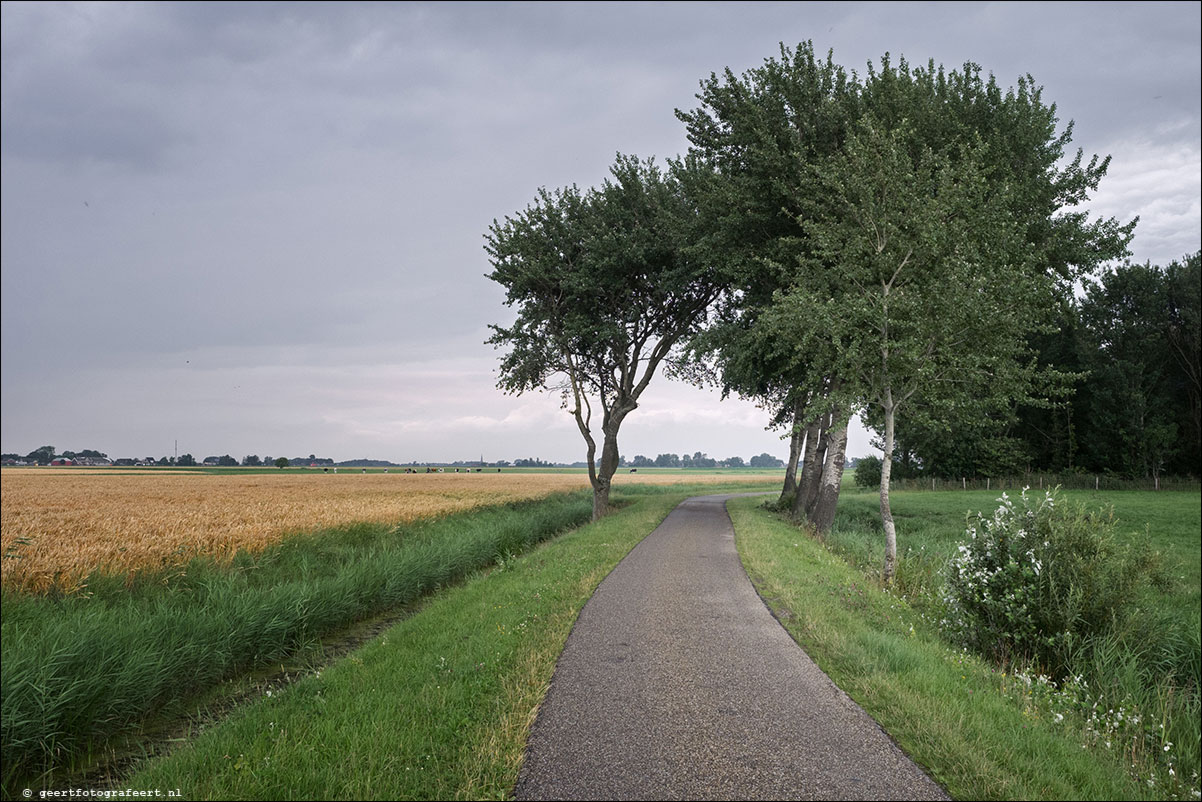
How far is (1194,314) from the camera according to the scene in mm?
43031

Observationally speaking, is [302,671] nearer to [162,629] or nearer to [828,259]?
[162,629]

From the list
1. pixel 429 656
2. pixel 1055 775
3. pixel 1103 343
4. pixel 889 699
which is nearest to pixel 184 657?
pixel 429 656

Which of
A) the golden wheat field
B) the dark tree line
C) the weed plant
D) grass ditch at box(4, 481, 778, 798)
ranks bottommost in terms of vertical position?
the weed plant

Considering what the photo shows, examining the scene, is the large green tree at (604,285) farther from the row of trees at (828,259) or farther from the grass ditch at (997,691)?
the grass ditch at (997,691)

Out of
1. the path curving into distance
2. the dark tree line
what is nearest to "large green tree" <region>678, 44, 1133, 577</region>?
the path curving into distance

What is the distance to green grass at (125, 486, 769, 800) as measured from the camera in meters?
3.96

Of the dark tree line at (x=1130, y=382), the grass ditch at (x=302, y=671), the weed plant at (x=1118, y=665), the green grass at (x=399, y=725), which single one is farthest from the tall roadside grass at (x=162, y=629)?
the dark tree line at (x=1130, y=382)

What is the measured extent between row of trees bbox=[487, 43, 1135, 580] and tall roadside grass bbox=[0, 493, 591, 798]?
10514 millimetres

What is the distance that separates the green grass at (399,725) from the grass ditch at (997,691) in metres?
3.15

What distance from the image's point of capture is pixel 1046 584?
7.48 metres

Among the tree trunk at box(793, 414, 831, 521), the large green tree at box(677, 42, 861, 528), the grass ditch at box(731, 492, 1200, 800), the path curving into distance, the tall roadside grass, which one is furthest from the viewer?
the tree trunk at box(793, 414, 831, 521)

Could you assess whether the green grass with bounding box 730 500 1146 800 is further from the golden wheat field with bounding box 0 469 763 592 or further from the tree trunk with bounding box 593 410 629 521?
the tree trunk with bounding box 593 410 629 521

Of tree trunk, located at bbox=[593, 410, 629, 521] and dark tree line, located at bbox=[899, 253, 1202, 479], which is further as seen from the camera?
dark tree line, located at bbox=[899, 253, 1202, 479]

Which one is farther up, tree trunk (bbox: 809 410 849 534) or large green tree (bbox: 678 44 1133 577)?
large green tree (bbox: 678 44 1133 577)
